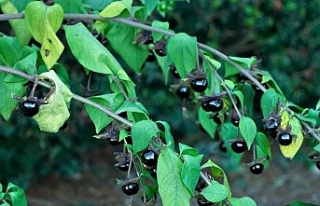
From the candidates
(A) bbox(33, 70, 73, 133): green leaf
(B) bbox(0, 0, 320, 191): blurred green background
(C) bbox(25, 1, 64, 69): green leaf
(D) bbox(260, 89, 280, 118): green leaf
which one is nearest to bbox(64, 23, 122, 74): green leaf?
(C) bbox(25, 1, 64, 69): green leaf

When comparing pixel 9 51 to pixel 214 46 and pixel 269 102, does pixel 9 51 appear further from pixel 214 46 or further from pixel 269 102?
pixel 214 46

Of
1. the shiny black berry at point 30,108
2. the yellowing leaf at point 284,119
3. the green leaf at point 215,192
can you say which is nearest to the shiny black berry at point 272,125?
the yellowing leaf at point 284,119

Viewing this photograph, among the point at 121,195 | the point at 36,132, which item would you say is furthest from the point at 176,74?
the point at 121,195

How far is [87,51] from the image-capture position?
55.8 inches

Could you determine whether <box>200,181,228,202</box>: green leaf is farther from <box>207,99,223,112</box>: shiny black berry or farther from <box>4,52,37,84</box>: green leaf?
<box>4,52,37,84</box>: green leaf

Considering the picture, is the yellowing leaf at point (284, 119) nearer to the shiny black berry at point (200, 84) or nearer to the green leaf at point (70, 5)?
the shiny black berry at point (200, 84)

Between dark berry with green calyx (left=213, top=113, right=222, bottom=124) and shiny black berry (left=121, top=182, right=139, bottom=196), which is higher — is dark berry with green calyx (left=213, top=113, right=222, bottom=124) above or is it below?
below

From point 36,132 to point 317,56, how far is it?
174cm

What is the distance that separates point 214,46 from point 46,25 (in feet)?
8.88

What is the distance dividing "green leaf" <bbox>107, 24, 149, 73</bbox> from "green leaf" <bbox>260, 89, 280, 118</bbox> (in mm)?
348

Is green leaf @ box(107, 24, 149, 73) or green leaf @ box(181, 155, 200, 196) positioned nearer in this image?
green leaf @ box(181, 155, 200, 196)

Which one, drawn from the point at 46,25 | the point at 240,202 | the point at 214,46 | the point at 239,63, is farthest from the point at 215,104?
the point at 214,46

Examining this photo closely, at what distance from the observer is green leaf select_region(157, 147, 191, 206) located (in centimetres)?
114

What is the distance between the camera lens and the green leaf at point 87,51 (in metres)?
1.40
